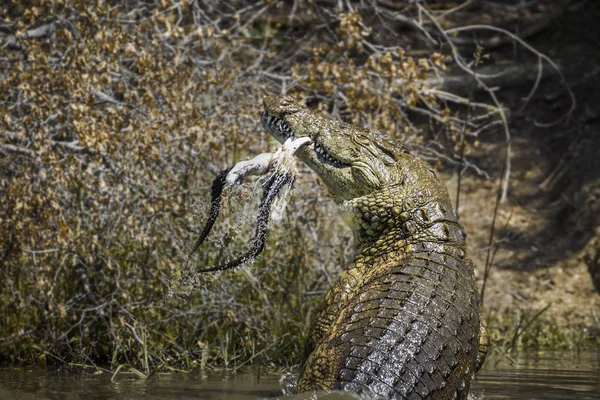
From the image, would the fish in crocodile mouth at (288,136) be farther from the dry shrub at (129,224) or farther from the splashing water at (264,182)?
the dry shrub at (129,224)

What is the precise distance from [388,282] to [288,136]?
40.9 inches

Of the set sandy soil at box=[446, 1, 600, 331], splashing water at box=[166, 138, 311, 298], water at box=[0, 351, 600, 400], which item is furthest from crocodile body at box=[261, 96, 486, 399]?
sandy soil at box=[446, 1, 600, 331]

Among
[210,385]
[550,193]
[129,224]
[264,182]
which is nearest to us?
[264,182]

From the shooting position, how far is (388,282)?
12.6ft

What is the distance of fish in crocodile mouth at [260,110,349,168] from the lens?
4344 millimetres

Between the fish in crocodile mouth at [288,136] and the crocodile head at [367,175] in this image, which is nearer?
the crocodile head at [367,175]

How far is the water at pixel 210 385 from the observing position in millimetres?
4605

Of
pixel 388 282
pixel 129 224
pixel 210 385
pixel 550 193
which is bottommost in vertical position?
pixel 210 385

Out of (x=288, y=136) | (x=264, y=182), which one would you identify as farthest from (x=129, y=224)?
(x=288, y=136)

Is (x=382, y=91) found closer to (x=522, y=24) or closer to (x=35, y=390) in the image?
(x=35, y=390)

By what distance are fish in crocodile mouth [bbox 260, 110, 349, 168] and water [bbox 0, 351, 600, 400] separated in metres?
1.26

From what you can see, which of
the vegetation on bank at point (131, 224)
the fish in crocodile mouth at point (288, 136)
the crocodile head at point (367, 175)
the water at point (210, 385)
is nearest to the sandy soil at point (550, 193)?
the water at point (210, 385)

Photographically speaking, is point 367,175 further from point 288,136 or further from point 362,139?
point 288,136

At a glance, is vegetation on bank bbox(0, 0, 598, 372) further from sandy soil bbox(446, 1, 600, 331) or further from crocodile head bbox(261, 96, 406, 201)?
sandy soil bbox(446, 1, 600, 331)
